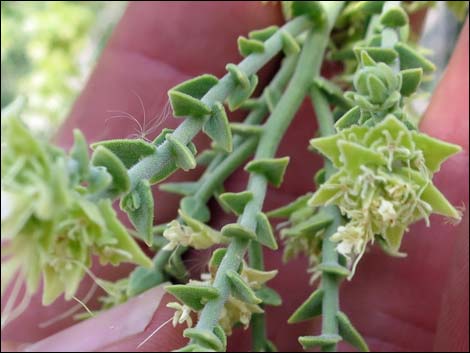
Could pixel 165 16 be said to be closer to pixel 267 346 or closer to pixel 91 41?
pixel 267 346

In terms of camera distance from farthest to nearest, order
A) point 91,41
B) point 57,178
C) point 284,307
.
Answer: point 91,41 < point 284,307 < point 57,178

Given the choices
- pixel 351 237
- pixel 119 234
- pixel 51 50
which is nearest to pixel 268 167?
pixel 351 237

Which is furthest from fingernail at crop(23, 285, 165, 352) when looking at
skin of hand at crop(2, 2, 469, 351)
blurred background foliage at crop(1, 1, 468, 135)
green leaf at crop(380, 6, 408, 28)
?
blurred background foliage at crop(1, 1, 468, 135)

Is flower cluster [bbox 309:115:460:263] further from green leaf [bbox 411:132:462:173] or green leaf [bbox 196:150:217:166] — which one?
green leaf [bbox 196:150:217:166]

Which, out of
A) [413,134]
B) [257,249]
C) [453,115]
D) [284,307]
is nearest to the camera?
[413,134]

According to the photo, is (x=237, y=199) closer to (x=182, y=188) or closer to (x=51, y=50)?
(x=182, y=188)

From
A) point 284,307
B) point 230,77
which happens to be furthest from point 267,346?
point 230,77

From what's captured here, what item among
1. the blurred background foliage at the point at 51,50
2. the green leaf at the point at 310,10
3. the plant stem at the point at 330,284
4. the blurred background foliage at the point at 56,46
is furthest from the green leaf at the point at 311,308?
the blurred background foliage at the point at 51,50
